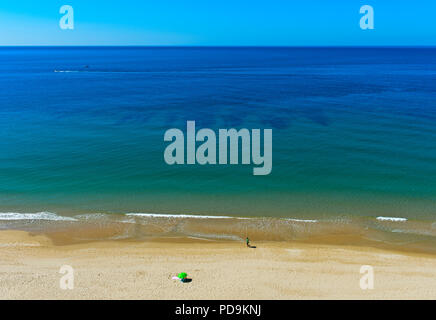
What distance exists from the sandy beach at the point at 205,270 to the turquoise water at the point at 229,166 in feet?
14.1

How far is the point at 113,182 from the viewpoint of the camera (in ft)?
101

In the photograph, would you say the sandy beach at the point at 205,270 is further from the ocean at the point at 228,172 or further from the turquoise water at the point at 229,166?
A: the turquoise water at the point at 229,166

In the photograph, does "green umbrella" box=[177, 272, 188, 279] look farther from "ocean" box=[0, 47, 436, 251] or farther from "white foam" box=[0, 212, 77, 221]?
"white foam" box=[0, 212, 77, 221]

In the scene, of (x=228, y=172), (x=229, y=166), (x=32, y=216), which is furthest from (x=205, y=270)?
(x=32, y=216)

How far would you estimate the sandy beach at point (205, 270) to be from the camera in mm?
17750

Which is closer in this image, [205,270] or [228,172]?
[205,270]

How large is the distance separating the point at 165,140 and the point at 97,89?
44.5 metres

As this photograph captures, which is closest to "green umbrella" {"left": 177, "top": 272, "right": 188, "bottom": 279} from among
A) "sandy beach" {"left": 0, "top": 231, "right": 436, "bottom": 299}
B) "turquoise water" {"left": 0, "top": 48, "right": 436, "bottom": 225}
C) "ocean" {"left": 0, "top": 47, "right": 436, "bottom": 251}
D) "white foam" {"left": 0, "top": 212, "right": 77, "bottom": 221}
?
"sandy beach" {"left": 0, "top": 231, "right": 436, "bottom": 299}

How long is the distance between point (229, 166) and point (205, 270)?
50.2ft

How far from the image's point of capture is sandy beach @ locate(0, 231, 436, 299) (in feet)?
58.2

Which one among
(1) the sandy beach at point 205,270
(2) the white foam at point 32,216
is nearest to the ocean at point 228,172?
(2) the white foam at point 32,216

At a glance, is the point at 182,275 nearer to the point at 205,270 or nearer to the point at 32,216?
the point at 205,270

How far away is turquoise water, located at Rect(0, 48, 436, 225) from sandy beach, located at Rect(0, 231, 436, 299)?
14.1 ft

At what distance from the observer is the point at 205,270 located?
64.8ft
